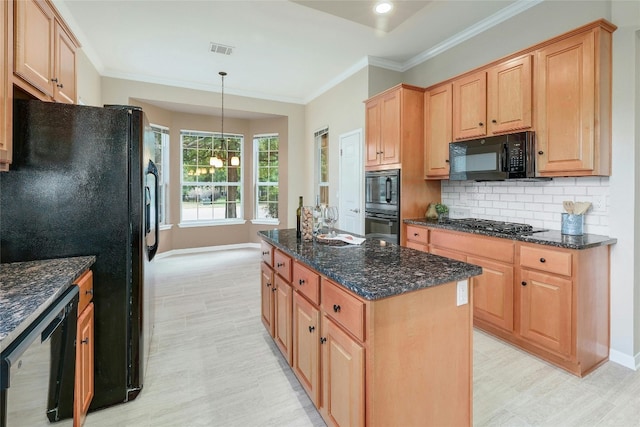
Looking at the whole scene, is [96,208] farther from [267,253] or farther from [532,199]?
[532,199]

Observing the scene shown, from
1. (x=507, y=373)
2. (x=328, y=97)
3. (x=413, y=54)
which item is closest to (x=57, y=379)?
(x=507, y=373)

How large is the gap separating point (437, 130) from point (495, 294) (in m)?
1.90

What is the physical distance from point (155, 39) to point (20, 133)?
2.81 m

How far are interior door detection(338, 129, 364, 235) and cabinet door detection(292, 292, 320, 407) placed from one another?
2571 millimetres

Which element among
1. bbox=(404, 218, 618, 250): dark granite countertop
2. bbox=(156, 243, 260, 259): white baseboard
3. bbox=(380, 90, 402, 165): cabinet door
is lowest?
bbox=(156, 243, 260, 259): white baseboard

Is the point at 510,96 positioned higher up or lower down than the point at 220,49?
lower down

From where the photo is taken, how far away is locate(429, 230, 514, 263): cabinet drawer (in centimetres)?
264

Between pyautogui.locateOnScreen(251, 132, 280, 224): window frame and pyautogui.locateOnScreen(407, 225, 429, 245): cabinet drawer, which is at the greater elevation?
pyautogui.locateOnScreen(251, 132, 280, 224): window frame

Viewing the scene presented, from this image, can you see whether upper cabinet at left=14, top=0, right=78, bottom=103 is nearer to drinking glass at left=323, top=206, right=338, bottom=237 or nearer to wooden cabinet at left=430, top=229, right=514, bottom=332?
drinking glass at left=323, top=206, right=338, bottom=237

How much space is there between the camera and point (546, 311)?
94.1 inches

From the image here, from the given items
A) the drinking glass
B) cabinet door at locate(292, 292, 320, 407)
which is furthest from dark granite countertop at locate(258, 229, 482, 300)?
cabinet door at locate(292, 292, 320, 407)

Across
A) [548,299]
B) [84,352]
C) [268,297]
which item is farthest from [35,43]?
[548,299]

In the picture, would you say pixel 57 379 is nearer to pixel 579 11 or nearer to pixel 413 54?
pixel 579 11

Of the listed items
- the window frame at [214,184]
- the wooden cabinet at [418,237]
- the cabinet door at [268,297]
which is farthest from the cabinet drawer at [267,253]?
the window frame at [214,184]
